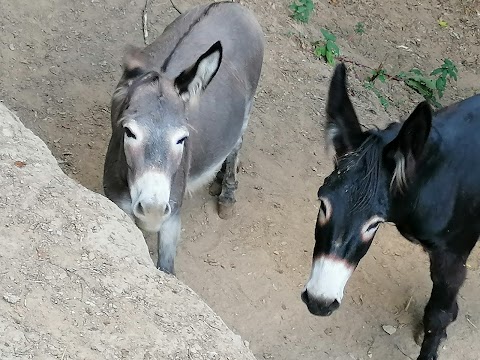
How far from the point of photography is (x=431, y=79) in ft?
23.5

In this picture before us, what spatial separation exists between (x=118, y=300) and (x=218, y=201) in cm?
252

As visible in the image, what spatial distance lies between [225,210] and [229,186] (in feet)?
0.68

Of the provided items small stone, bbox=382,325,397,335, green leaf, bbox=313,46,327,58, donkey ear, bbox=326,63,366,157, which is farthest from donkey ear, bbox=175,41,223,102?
green leaf, bbox=313,46,327,58

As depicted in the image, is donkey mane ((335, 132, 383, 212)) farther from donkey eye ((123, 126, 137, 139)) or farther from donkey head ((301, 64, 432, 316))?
donkey eye ((123, 126, 137, 139))

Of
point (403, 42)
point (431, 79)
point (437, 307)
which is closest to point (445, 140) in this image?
point (437, 307)

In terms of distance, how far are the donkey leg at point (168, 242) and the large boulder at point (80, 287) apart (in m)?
0.94

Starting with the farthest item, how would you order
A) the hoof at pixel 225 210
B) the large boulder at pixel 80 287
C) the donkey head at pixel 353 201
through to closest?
the hoof at pixel 225 210 < the donkey head at pixel 353 201 < the large boulder at pixel 80 287

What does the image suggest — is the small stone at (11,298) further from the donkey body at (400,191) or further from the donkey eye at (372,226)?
the donkey eye at (372,226)

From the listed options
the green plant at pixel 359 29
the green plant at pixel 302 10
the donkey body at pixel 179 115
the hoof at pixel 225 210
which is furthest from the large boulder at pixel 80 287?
the green plant at pixel 359 29

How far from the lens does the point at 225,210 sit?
17.0 feet

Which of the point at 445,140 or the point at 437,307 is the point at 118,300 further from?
the point at 437,307

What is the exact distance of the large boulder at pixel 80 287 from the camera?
253cm

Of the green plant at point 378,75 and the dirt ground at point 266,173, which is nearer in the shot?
the dirt ground at point 266,173

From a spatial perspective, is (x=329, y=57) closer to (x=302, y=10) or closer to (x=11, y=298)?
(x=302, y=10)
